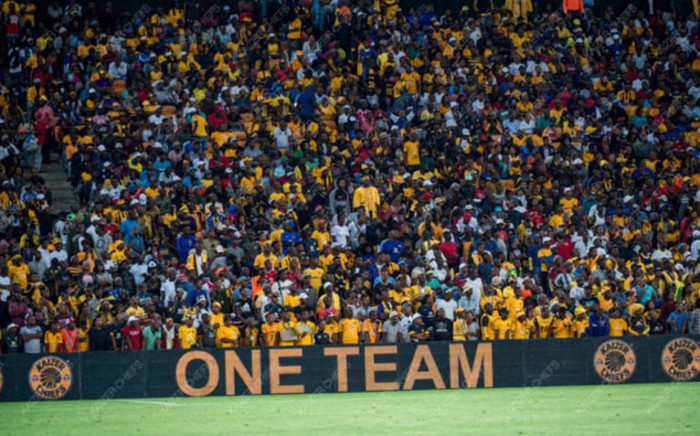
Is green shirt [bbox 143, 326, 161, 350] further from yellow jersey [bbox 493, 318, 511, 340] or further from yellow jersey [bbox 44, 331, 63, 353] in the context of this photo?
yellow jersey [bbox 493, 318, 511, 340]

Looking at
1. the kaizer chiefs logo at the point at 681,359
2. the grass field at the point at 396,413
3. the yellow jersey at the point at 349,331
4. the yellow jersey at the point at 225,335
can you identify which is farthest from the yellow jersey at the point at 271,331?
the kaizer chiefs logo at the point at 681,359

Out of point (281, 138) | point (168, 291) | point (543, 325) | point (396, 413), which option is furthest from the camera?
point (281, 138)

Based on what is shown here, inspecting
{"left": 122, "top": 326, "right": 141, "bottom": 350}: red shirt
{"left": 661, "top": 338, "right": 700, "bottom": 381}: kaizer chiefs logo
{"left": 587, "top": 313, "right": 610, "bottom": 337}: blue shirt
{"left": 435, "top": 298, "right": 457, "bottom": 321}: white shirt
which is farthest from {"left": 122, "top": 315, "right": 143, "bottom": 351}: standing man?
{"left": 661, "top": 338, "right": 700, "bottom": 381}: kaizer chiefs logo

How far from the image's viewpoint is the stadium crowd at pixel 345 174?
2514 centimetres

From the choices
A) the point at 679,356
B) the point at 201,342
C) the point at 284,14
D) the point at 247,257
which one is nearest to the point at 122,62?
the point at 284,14

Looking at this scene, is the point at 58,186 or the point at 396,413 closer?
the point at 396,413

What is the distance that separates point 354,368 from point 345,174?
25.8 ft

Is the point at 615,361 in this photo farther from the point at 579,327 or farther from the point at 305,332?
the point at 305,332

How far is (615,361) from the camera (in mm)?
23312

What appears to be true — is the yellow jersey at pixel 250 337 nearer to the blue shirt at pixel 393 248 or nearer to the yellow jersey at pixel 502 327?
the blue shirt at pixel 393 248

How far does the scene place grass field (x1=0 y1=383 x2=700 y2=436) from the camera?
17203mm

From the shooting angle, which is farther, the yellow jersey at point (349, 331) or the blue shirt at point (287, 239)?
the blue shirt at point (287, 239)

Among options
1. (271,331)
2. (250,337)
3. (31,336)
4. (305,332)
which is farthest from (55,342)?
(305,332)

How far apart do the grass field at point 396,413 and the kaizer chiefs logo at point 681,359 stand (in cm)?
54
